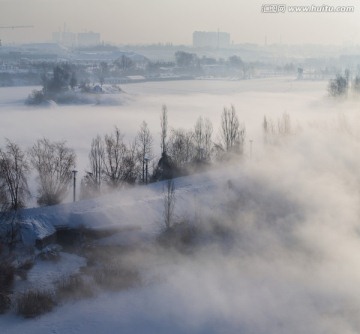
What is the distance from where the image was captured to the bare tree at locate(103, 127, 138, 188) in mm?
9789

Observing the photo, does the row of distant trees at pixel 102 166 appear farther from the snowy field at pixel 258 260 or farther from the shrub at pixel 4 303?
the shrub at pixel 4 303

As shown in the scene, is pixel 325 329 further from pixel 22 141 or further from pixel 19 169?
pixel 22 141

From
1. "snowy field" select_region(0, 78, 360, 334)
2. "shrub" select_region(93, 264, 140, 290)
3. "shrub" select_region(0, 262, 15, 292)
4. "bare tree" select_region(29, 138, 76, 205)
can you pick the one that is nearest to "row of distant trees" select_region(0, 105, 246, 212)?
"bare tree" select_region(29, 138, 76, 205)

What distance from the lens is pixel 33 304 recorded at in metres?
5.89

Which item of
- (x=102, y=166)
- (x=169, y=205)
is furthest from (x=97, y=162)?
(x=169, y=205)

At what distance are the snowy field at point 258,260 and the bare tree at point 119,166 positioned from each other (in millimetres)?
1091

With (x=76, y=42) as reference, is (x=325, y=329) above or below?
below

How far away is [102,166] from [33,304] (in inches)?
190

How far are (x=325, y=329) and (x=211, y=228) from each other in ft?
8.51

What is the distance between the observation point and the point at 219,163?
1131cm

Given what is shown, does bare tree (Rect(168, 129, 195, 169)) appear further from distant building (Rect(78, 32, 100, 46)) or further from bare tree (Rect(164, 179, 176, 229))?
distant building (Rect(78, 32, 100, 46))

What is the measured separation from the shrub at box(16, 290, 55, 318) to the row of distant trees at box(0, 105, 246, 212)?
2077 mm

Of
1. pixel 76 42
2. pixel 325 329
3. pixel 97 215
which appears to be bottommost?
pixel 325 329

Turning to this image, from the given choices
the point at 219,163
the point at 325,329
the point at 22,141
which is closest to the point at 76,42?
the point at 22,141
